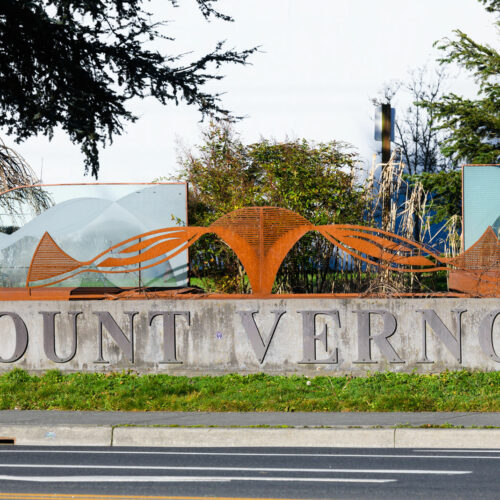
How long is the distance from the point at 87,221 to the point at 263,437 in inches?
273

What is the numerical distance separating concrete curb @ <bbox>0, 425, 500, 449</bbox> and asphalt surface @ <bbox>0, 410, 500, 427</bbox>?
0.61 ft

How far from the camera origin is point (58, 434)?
865 centimetres

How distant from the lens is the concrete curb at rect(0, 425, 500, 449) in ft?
27.0

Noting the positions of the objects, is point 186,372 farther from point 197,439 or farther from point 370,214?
point 370,214

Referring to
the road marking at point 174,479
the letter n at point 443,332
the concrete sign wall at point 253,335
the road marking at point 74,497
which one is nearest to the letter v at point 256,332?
the concrete sign wall at point 253,335

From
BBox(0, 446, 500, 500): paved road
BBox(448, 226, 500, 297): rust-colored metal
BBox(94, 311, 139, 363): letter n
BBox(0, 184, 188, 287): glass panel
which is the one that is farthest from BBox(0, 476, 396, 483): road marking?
BBox(0, 184, 188, 287): glass panel

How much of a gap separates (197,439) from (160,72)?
1435 centimetres

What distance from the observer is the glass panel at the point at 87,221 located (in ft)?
45.1

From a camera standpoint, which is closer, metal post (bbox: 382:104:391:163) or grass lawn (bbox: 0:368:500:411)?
grass lawn (bbox: 0:368:500:411)

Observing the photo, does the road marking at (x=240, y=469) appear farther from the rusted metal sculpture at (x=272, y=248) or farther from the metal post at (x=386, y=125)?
the metal post at (x=386, y=125)

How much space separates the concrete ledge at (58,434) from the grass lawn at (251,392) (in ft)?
3.44

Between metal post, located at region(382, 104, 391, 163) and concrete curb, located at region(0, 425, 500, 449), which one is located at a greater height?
metal post, located at region(382, 104, 391, 163)

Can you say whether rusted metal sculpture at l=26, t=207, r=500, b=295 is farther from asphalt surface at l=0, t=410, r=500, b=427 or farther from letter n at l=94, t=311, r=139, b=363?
asphalt surface at l=0, t=410, r=500, b=427

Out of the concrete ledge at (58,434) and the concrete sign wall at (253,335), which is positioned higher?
the concrete sign wall at (253,335)
